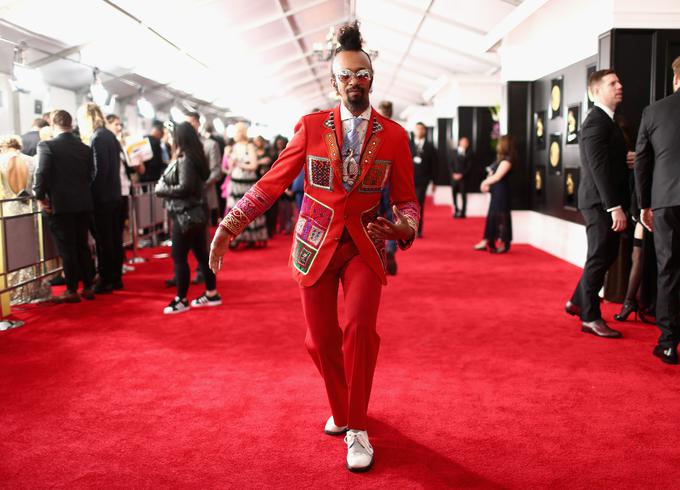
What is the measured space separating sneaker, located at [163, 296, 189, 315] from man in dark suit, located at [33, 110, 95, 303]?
101 cm

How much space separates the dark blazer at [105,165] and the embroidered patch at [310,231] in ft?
12.6

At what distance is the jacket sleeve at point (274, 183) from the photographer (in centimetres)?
254

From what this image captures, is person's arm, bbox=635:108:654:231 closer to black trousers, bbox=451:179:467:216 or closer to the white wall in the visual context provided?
the white wall

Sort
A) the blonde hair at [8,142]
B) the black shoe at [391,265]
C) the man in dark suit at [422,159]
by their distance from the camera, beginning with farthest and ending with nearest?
the man in dark suit at [422,159]
the black shoe at [391,265]
the blonde hair at [8,142]

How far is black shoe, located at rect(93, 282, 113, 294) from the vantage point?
616 cm

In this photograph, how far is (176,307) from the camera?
17.6ft

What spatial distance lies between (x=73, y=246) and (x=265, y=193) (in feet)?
12.2

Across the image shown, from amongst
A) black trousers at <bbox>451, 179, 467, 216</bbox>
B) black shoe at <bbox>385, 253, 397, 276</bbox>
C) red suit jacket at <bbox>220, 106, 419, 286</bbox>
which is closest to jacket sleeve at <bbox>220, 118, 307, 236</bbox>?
red suit jacket at <bbox>220, 106, 419, 286</bbox>

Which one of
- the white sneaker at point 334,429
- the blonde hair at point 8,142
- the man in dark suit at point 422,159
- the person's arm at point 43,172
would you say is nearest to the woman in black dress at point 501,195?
the man in dark suit at point 422,159

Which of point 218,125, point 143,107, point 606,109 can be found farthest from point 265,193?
point 218,125

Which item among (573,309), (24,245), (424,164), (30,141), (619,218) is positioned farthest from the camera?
(424,164)

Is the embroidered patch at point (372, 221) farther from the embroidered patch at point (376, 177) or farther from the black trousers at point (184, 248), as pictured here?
the black trousers at point (184, 248)

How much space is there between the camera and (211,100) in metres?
Result: 18.7

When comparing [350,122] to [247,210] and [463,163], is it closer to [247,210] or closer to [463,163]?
[247,210]
